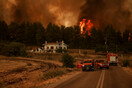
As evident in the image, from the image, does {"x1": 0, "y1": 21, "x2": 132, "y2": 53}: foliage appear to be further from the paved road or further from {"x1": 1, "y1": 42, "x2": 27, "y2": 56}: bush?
the paved road

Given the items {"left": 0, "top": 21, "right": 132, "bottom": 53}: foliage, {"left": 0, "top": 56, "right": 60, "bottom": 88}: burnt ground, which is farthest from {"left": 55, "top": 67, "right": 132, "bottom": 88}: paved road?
{"left": 0, "top": 21, "right": 132, "bottom": 53}: foliage

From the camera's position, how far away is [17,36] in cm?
10462

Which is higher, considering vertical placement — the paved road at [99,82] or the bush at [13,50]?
the bush at [13,50]

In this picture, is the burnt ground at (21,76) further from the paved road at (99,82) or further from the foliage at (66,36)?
the foliage at (66,36)

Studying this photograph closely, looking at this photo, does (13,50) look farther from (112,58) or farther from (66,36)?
(66,36)

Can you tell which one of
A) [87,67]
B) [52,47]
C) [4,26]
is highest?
[4,26]

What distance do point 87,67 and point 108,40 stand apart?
7438 centimetres

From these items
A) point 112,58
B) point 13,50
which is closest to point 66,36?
point 13,50

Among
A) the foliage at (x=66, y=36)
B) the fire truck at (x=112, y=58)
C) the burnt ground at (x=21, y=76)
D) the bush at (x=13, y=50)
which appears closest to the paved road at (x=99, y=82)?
the burnt ground at (x=21, y=76)

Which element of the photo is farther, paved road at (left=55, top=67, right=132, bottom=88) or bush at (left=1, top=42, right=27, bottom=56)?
bush at (left=1, top=42, right=27, bottom=56)

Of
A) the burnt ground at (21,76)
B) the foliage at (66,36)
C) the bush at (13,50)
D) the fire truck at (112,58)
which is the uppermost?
the foliage at (66,36)

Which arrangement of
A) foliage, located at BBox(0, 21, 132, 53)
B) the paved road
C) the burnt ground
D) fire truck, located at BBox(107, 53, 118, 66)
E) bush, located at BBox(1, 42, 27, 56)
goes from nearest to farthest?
the paved road
the burnt ground
fire truck, located at BBox(107, 53, 118, 66)
bush, located at BBox(1, 42, 27, 56)
foliage, located at BBox(0, 21, 132, 53)

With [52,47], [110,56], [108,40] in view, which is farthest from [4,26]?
[110,56]

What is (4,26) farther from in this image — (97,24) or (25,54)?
(97,24)
